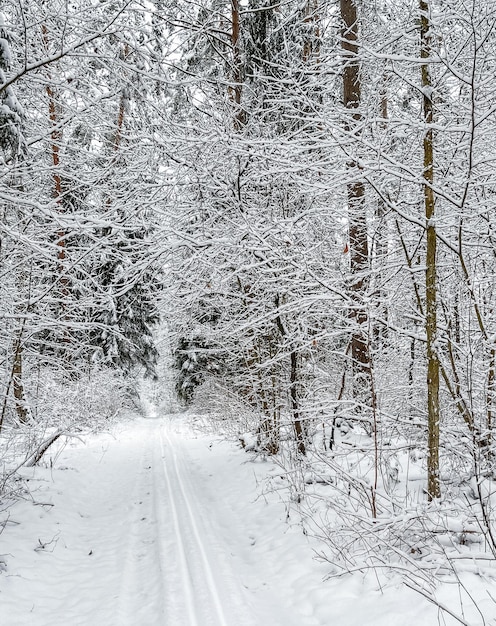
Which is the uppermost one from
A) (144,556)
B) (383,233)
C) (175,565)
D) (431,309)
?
(383,233)

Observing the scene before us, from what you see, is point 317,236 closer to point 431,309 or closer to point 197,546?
point 431,309

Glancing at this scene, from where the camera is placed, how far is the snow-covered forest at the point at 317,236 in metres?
4.18

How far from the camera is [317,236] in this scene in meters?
7.90

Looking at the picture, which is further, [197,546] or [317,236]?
[317,236]

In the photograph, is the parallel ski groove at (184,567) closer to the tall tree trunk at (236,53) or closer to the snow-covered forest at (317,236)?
the snow-covered forest at (317,236)

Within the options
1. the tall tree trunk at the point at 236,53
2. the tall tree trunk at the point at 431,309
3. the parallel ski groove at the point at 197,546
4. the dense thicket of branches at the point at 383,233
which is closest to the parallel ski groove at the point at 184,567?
the parallel ski groove at the point at 197,546

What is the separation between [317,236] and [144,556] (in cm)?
556

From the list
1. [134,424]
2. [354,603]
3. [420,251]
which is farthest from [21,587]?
[134,424]

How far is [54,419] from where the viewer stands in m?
8.66

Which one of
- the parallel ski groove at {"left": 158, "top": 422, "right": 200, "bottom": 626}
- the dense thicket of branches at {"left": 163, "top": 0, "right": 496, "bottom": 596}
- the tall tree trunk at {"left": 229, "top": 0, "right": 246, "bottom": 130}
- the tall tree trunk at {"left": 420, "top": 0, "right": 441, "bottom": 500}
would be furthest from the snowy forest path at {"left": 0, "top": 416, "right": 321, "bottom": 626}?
the tall tree trunk at {"left": 229, "top": 0, "right": 246, "bottom": 130}

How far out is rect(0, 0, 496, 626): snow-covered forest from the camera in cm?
418

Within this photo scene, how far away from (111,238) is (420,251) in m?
4.04

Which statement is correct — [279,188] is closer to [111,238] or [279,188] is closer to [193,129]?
[193,129]

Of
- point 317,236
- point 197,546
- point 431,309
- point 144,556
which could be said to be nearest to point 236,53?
point 317,236
